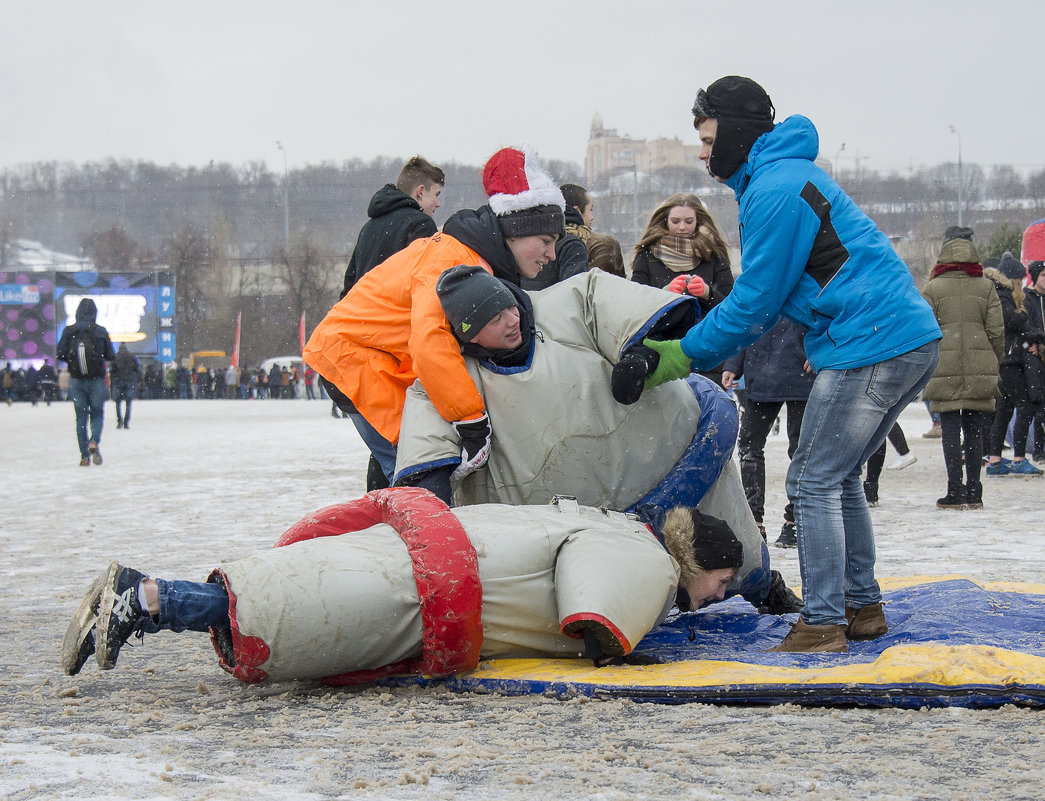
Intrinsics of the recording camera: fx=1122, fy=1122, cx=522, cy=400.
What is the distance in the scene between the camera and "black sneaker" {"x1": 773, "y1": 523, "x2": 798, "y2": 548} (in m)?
5.71

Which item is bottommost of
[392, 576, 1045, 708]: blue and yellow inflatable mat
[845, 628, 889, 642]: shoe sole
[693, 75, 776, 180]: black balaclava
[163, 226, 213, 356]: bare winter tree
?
[845, 628, 889, 642]: shoe sole

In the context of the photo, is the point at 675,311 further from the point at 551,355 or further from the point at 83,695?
the point at 83,695

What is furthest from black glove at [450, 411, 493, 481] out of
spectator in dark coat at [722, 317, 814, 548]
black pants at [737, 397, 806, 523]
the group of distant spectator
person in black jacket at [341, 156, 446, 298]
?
the group of distant spectator

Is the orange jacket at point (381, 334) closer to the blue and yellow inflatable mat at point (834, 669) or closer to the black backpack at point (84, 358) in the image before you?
the blue and yellow inflatable mat at point (834, 669)

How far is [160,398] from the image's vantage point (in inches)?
1663

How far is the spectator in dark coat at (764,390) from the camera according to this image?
5723 mm

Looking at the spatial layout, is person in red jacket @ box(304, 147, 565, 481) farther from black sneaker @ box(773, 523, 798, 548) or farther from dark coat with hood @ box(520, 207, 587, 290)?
black sneaker @ box(773, 523, 798, 548)

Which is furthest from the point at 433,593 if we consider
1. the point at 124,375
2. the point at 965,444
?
the point at 124,375

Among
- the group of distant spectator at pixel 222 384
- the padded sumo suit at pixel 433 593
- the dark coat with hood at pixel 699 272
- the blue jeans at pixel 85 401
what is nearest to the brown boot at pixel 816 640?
the padded sumo suit at pixel 433 593

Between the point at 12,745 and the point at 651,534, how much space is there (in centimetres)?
172

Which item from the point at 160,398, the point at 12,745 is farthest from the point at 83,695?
the point at 160,398

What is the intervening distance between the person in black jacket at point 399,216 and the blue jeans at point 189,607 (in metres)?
2.04

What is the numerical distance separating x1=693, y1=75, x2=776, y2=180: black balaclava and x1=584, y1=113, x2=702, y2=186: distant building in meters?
74.2

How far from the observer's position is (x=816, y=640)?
10.7ft
